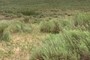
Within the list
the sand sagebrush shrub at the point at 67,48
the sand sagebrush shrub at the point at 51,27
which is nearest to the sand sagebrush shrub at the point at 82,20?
the sand sagebrush shrub at the point at 67,48

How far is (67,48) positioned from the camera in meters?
6.55

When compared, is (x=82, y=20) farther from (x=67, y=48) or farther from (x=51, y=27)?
(x=51, y=27)

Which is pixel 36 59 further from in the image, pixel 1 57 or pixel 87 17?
pixel 87 17

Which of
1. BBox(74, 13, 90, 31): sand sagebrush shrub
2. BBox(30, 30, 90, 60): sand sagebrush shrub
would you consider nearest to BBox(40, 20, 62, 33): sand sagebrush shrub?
BBox(74, 13, 90, 31): sand sagebrush shrub

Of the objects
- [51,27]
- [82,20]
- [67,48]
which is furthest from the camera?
[51,27]

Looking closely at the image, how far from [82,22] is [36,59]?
252 centimetres

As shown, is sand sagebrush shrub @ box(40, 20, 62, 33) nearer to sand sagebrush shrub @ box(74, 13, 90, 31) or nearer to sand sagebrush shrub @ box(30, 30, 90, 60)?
sand sagebrush shrub @ box(74, 13, 90, 31)

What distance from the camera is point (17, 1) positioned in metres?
83.7

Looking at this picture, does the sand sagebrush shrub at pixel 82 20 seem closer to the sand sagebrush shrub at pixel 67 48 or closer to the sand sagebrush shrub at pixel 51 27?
the sand sagebrush shrub at pixel 67 48

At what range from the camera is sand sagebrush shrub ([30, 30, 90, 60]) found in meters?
6.27

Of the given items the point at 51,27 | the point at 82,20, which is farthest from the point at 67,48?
the point at 51,27

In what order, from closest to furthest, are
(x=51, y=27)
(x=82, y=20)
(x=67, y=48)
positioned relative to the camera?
(x=67, y=48), (x=82, y=20), (x=51, y=27)

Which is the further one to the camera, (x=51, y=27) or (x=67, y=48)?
(x=51, y=27)

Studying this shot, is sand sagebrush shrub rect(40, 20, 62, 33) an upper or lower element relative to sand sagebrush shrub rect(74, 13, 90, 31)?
lower
